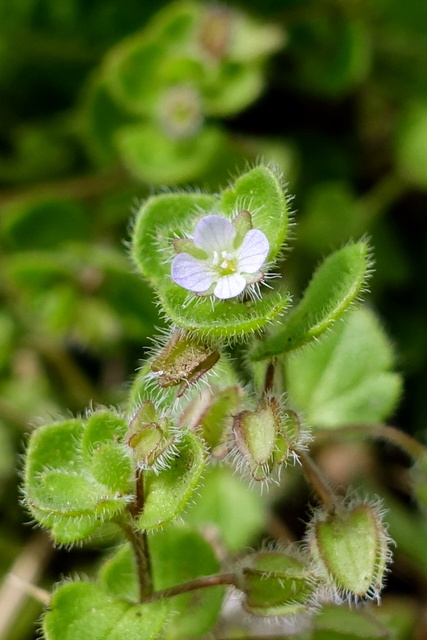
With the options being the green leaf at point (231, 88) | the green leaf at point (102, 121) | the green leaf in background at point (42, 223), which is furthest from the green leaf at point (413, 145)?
the green leaf in background at point (42, 223)

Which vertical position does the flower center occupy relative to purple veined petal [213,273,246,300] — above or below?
above

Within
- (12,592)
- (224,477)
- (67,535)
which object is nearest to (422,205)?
(224,477)

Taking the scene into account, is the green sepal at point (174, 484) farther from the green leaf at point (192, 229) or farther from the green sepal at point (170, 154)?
the green sepal at point (170, 154)

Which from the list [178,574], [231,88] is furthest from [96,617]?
[231,88]

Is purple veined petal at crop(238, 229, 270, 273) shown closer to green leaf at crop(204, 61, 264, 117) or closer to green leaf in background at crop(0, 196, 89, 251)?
green leaf at crop(204, 61, 264, 117)

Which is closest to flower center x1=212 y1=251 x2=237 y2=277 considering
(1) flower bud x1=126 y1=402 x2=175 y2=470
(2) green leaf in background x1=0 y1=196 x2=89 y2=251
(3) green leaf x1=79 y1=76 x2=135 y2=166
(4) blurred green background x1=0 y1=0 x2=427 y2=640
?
(1) flower bud x1=126 y1=402 x2=175 y2=470

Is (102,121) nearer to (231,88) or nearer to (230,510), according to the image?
(231,88)
